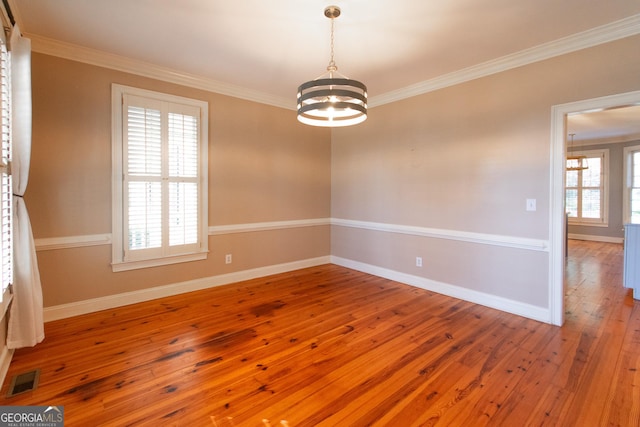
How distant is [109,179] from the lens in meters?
3.28

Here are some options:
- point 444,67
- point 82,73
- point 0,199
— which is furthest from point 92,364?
point 444,67

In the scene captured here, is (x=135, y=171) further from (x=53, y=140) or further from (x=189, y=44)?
(x=189, y=44)

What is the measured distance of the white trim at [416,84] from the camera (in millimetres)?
2631

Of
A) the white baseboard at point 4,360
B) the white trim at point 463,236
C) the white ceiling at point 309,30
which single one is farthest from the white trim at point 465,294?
the white baseboard at point 4,360

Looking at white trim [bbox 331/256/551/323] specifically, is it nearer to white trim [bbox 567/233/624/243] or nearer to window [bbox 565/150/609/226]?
window [bbox 565/150/609/226]

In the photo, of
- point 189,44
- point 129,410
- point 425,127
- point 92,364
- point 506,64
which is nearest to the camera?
point 129,410

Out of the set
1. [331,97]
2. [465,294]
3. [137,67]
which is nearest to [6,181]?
[137,67]

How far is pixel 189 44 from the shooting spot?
2.96 meters

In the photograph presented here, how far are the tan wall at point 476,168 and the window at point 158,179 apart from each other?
2.49 metres

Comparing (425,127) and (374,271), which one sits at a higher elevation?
(425,127)

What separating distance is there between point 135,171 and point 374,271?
140 inches

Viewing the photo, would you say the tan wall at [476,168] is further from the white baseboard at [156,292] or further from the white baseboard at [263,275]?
the white baseboard at [156,292]

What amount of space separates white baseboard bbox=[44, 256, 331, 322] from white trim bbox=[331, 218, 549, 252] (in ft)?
4.64

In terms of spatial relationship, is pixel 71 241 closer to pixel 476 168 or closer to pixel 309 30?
pixel 309 30
